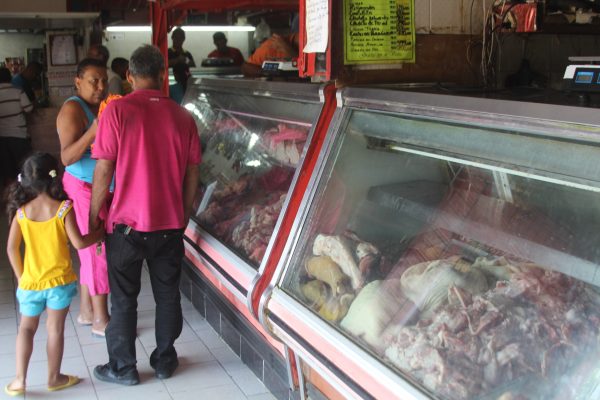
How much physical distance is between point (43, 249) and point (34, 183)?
34cm

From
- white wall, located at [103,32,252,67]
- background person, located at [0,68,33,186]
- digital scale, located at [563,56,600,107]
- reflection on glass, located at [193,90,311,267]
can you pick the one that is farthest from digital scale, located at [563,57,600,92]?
white wall, located at [103,32,252,67]

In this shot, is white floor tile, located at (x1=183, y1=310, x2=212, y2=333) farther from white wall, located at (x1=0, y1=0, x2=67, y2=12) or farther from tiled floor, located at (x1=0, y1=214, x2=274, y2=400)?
white wall, located at (x1=0, y1=0, x2=67, y2=12)

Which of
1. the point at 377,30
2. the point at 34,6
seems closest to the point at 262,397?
the point at 377,30

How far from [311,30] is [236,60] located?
679 centimetres

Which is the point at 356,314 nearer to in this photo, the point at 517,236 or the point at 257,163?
the point at 517,236

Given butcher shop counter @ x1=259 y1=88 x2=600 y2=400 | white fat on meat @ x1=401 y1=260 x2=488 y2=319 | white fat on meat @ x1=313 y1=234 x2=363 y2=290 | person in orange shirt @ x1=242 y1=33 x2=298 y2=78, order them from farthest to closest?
person in orange shirt @ x1=242 y1=33 x2=298 y2=78 < white fat on meat @ x1=313 y1=234 x2=363 y2=290 < white fat on meat @ x1=401 y1=260 x2=488 y2=319 < butcher shop counter @ x1=259 y1=88 x2=600 y2=400

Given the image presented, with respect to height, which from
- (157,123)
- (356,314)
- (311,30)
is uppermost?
(311,30)

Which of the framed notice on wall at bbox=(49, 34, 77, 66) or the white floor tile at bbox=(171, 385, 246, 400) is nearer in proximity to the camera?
the white floor tile at bbox=(171, 385, 246, 400)

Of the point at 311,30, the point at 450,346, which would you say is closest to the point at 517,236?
the point at 450,346

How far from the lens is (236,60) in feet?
33.1

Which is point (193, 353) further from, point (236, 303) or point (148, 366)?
point (236, 303)

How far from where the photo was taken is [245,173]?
4.56 meters

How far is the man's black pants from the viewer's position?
373cm

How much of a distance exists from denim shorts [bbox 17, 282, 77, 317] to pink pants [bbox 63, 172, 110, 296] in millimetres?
658
